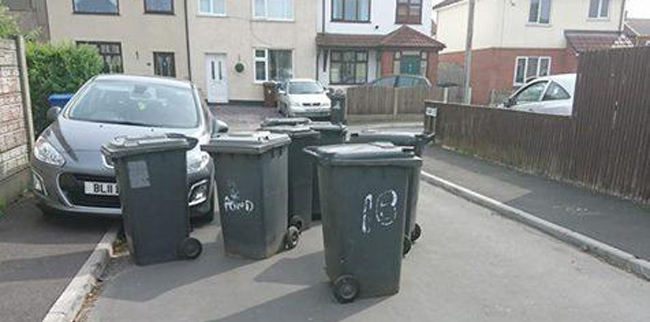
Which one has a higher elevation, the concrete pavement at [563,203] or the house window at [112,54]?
the house window at [112,54]

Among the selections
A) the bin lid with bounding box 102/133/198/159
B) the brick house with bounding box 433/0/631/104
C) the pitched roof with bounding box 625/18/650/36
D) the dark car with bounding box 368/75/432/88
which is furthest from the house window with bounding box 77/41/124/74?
the pitched roof with bounding box 625/18/650/36

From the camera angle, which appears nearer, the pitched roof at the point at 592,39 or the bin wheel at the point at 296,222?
the bin wheel at the point at 296,222

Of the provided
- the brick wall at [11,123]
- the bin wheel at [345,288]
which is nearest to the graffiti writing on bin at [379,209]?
the bin wheel at [345,288]

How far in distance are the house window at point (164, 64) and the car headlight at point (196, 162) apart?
18.4m

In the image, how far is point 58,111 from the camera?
6.07m

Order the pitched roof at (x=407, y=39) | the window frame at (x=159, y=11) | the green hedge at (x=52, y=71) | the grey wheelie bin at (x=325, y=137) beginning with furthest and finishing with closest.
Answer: the pitched roof at (x=407, y=39)
the window frame at (x=159, y=11)
the green hedge at (x=52, y=71)
the grey wheelie bin at (x=325, y=137)

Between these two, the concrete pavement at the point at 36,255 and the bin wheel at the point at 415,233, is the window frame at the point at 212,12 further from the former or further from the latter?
the bin wheel at the point at 415,233

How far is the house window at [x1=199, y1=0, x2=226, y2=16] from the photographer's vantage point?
22391 mm

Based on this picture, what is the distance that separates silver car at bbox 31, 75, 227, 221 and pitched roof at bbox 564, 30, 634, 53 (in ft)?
78.4

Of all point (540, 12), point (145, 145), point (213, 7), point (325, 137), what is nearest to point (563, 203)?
point (325, 137)

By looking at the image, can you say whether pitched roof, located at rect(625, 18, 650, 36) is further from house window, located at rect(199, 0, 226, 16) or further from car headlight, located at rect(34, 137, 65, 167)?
car headlight, located at rect(34, 137, 65, 167)

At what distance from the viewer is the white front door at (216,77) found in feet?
75.2

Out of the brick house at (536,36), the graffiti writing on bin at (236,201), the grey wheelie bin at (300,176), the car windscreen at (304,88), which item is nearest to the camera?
the graffiti writing on bin at (236,201)

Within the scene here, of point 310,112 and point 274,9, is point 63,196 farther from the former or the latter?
point 274,9
